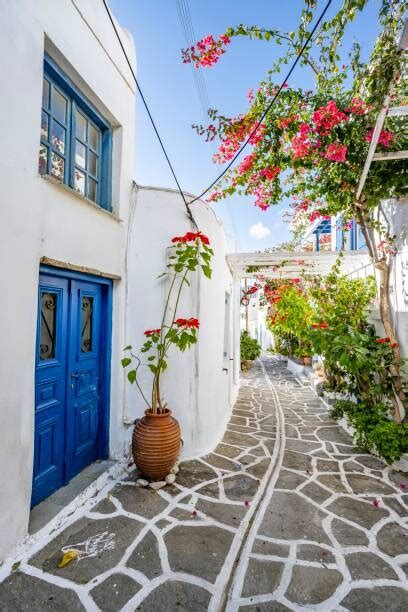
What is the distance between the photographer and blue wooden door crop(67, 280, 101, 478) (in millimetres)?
4234

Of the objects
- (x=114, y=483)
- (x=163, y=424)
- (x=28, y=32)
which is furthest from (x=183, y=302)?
(x=28, y=32)

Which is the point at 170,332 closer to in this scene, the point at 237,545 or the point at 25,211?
the point at 25,211

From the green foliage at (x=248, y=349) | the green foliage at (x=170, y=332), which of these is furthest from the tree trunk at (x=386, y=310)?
Result: the green foliage at (x=248, y=349)

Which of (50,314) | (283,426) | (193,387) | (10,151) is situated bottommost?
(283,426)

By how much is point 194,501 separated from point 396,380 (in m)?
4.11

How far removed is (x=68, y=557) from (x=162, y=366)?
238 centimetres

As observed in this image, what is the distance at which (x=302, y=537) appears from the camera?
336 cm

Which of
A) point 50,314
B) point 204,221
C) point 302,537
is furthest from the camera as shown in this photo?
point 204,221

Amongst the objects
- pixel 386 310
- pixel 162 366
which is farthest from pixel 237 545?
pixel 386 310

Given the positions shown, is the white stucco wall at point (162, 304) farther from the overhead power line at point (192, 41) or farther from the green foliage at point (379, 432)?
the green foliage at point (379, 432)

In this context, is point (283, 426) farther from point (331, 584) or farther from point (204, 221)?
point (204, 221)

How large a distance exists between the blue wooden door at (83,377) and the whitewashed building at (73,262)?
0.8 inches

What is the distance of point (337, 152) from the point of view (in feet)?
16.0

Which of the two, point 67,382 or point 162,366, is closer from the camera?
point 67,382
